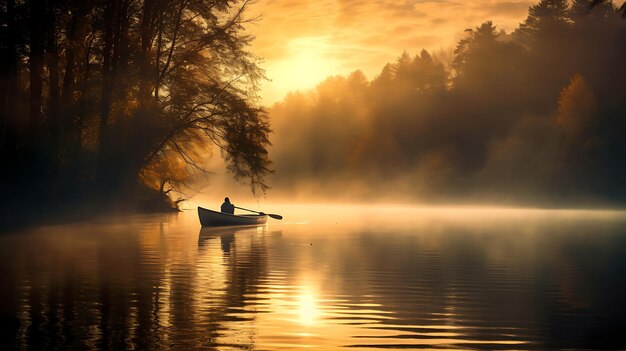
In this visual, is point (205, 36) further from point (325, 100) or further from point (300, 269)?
point (325, 100)

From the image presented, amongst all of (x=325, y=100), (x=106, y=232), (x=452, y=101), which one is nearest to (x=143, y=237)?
(x=106, y=232)

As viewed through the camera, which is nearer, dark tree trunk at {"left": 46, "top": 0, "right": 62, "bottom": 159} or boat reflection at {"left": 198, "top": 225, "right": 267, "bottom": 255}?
boat reflection at {"left": 198, "top": 225, "right": 267, "bottom": 255}

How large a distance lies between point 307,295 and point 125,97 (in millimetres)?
39974

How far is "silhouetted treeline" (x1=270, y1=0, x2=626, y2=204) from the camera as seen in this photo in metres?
115

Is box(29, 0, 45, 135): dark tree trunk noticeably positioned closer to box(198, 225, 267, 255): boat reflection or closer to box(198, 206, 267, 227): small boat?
box(198, 206, 267, 227): small boat

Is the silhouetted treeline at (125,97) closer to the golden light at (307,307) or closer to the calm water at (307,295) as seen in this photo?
the calm water at (307,295)

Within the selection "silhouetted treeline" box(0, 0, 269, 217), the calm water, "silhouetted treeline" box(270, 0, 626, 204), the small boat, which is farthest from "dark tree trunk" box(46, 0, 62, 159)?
"silhouetted treeline" box(270, 0, 626, 204)

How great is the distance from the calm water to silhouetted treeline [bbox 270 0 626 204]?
7878 cm

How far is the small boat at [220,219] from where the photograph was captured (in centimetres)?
5353

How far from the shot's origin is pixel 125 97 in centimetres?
5809

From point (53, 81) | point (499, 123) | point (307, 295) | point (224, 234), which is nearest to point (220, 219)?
point (224, 234)

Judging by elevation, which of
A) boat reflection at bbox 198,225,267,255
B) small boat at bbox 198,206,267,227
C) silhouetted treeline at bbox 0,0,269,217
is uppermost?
silhouetted treeline at bbox 0,0,269,217

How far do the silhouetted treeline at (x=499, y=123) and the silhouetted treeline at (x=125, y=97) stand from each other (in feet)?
203

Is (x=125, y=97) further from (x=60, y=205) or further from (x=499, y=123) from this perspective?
(x=499, y=123)
